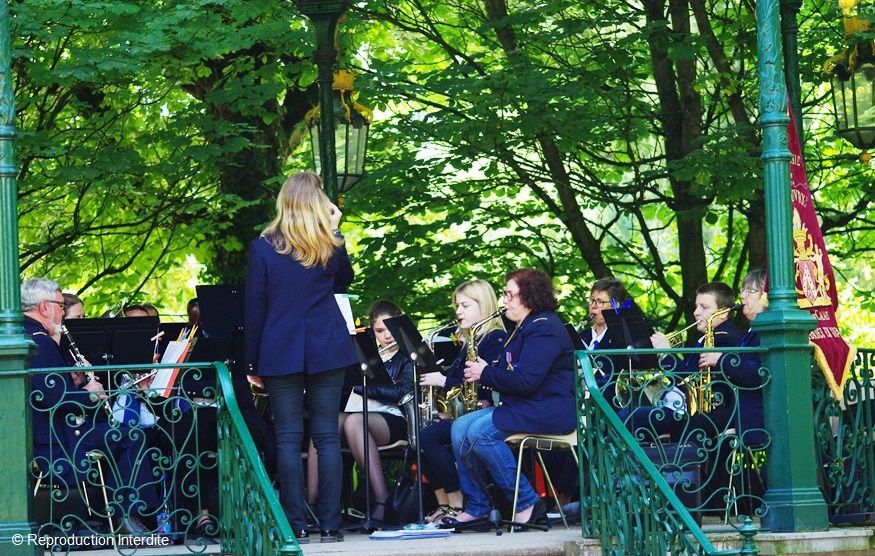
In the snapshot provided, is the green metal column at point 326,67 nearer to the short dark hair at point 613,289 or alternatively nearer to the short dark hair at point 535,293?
the short dark hair at point 535,293

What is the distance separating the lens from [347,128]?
12320mm

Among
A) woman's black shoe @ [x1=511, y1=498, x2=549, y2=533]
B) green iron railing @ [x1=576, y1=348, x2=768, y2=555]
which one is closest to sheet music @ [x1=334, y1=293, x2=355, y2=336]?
green iron railing @ [x1=576, y1=348, x2=768, y2=555]

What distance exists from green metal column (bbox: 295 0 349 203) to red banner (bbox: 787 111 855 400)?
3.38m

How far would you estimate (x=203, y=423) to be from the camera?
9844 millimetres

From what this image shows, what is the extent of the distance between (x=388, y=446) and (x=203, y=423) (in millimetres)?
1312

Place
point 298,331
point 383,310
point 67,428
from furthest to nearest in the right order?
point 383,310 → point 67,428 → point 298,331

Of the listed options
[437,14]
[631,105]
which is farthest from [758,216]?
[437,14]

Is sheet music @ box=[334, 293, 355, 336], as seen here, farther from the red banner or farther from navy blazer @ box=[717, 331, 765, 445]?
the red banner

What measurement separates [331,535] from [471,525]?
0.99m

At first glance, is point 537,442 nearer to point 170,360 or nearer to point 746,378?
point 746,378

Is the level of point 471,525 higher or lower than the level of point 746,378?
lower

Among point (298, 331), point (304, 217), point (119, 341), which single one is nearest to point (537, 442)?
point (298, 331)

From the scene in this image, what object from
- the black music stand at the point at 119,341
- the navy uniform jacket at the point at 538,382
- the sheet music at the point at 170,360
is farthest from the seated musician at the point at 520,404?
the black music stand at the point at 119,341

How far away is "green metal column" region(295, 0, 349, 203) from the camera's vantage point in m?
10.9
